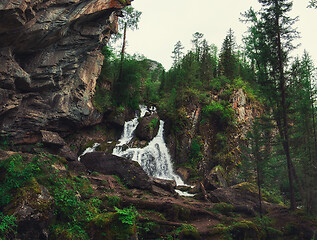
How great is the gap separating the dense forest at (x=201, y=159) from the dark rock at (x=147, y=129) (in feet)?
1.76

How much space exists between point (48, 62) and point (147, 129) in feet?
41.1

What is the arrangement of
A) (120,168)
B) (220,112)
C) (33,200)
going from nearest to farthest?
1. (33,200)
2. (120,168)
3. (220,112)

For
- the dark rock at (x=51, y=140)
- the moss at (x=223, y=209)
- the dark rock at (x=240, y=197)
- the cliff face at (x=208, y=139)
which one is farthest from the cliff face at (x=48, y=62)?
the moss at (x=223, y=209)

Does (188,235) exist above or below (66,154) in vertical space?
below

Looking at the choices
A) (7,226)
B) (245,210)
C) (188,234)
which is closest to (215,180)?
(245,210)

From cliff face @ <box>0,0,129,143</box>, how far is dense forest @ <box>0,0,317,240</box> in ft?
Answer: 8.58

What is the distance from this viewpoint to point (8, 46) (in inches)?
559

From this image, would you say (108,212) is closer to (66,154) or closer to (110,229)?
(110,229)

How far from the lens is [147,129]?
2416 centimetres

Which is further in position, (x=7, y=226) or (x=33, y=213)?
(x=33, y=213)

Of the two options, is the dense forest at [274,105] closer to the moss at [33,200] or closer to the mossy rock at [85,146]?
the mossy rock at [85,146]

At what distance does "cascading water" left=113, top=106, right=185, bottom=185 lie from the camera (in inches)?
817

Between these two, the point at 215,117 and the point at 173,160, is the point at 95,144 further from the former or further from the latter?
the point at 215,117

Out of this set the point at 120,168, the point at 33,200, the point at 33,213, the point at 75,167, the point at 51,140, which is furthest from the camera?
the point at 51,140
